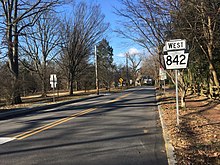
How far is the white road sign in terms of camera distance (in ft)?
31.9

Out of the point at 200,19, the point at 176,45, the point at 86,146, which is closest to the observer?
the point at 86,146

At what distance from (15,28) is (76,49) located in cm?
1514

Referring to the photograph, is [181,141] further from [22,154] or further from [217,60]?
[217,60]

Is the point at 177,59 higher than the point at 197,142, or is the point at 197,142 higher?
the point at 177,59

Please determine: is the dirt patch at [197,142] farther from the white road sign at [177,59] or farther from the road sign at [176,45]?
the road sign at [176,45]

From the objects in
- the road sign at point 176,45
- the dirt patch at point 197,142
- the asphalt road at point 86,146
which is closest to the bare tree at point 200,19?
the road sign at point 176,45

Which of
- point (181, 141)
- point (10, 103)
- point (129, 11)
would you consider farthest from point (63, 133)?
point (10, 103)

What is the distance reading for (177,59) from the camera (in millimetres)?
9773

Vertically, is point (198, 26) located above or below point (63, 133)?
above

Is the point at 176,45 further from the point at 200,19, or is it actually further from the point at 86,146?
the point at 200,19

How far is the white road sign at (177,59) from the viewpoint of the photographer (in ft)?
31.9

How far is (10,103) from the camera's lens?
2695 cm

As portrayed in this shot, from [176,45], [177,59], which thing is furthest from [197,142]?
[176,45]

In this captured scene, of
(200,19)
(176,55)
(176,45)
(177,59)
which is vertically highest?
(200,19)
